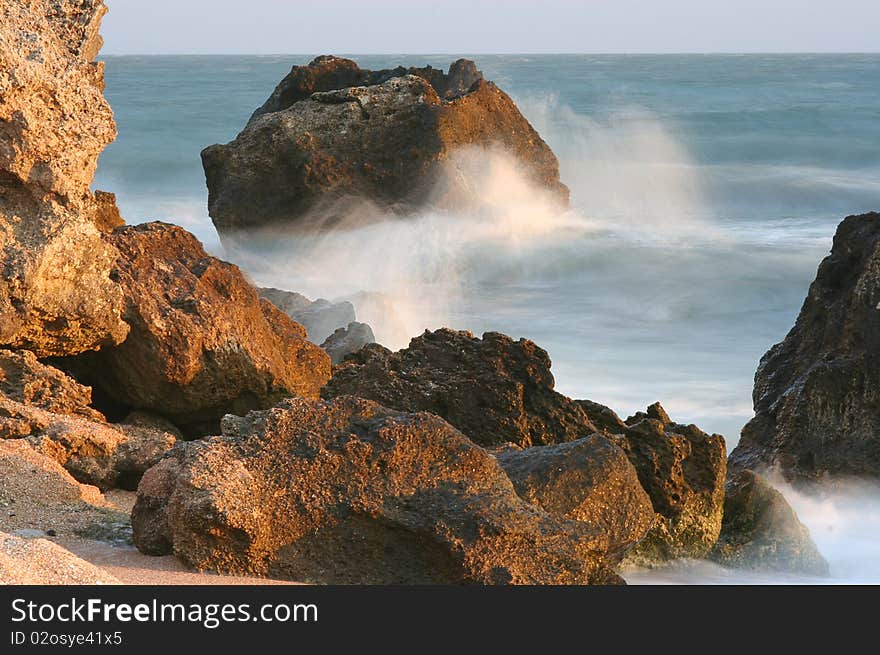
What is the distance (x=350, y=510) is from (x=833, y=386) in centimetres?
337

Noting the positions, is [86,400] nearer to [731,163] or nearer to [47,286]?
[47,286]

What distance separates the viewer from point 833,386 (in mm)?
5684

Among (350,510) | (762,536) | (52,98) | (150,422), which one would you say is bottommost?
(150,422)

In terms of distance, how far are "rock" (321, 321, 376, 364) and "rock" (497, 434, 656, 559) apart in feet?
11.0

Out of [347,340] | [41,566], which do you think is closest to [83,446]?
[41,566]

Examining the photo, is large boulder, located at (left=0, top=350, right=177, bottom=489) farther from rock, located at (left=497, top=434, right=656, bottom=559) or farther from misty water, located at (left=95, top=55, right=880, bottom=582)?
misty water, located at (left=95, top=55, right=880, bottom=582)

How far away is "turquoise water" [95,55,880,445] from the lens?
10.4 meters

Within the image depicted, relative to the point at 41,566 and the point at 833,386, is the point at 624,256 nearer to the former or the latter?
the point at 833,386

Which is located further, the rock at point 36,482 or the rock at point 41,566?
the rock at point 36,482

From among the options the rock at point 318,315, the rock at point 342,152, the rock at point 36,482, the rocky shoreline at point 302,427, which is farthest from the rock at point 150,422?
the rock at point 342,152

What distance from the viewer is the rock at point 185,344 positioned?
478cm

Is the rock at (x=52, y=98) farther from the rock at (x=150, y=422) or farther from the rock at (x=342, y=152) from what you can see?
the rock at (x=342, y=152)

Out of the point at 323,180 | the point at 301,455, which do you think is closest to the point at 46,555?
the point at 301,455

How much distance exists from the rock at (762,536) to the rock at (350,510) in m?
1.58
